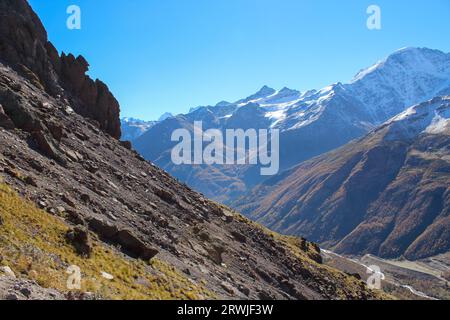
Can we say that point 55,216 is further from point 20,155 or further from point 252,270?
point 252,270

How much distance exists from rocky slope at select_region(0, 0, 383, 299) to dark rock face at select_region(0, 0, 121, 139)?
0.18 metres

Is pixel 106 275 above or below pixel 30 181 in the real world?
below

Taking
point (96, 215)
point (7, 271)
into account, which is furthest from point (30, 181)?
point (7, 271)

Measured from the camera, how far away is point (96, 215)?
3675 cm

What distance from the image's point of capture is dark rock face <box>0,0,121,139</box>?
63531 mm

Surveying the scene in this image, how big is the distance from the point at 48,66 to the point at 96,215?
134 ft

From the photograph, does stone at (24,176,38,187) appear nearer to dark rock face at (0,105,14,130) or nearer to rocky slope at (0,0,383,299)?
rocky slope at (0,0,383,299)

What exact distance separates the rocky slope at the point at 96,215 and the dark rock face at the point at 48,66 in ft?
0.59

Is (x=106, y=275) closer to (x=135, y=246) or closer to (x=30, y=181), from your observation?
(x=135, y=246)

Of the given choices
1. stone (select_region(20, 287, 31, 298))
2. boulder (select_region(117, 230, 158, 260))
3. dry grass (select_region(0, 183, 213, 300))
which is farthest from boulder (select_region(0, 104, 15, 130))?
stone (select_region(20, 287, 31, 298))

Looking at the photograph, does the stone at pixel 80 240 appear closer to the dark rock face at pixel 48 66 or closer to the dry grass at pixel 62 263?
the dry grass at pixel 62 263

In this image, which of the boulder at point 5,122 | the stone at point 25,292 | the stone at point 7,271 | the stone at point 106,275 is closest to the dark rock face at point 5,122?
the boulder at point 5,122

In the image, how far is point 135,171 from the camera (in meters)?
59.5
